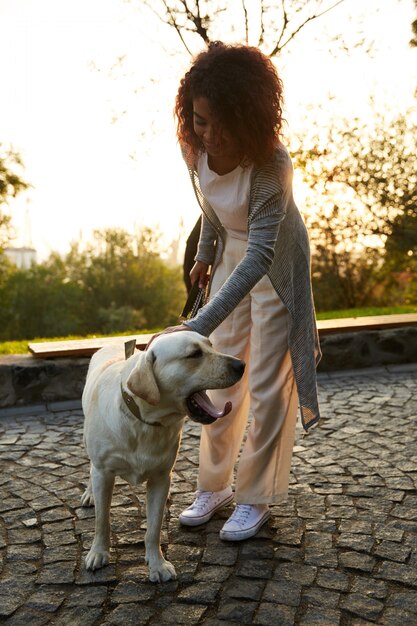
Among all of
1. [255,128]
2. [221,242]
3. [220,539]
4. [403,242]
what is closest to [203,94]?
[255,128]

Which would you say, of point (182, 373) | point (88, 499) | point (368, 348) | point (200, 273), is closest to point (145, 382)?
point (182, 373)

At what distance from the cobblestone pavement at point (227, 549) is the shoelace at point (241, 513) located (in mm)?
114

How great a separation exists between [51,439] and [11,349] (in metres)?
3.51

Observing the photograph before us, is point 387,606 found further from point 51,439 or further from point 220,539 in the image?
point 51,439

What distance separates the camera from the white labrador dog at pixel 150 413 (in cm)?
271

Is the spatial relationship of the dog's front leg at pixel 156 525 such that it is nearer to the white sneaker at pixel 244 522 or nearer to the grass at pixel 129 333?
the white sneaker at pixel 244 522

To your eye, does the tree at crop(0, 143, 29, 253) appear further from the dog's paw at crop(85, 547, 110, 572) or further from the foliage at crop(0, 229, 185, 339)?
the dog's paw at crop(85, 547, 110, 572)

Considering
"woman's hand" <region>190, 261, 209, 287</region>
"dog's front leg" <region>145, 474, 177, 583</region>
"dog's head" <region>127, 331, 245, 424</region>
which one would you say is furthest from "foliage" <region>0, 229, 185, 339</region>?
"dog's head" <region>127, 331, 245, 424</region>

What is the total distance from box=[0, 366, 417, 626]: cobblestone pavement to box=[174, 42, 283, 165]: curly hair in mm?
1879

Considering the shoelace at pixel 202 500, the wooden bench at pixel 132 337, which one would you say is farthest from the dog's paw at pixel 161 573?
the wooden bench at pixel 132 337

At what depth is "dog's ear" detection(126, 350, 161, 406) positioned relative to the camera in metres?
2.64

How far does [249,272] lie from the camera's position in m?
3.05

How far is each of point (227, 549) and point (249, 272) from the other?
1.39 meters

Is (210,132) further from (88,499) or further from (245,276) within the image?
(88,499)
